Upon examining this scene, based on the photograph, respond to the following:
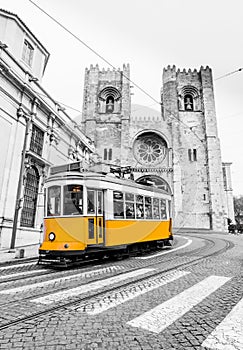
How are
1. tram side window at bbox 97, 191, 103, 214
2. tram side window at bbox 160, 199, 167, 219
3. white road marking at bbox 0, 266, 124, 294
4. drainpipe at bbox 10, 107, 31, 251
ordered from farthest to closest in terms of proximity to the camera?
drainpipe at bbox 10, 107, 31, 251
tram side window at bbox 160, 199, 167, 219
tram side window at bbox 97, 191, 103, 214
white road marking at bbox 0, 266, 124, 294

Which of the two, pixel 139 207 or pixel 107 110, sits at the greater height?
pixel 107 110

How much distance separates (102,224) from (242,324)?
4996 mm

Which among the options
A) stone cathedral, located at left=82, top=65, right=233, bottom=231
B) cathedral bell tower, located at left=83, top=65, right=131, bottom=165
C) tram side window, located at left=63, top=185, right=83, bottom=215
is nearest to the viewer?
tram side window, located at left=63, top=185, right=83, bottom=215

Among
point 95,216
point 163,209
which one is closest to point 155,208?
point 163,209

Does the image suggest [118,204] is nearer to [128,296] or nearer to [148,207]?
[148,207]

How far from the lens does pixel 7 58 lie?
11930mm

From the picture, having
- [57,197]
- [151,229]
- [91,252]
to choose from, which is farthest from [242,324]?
[151,229]

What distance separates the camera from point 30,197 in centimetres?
1364

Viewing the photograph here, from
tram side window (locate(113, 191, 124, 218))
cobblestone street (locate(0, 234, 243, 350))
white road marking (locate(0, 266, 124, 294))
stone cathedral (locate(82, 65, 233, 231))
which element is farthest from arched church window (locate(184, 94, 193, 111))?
white road marking (locate(0, 266, 124, 294))

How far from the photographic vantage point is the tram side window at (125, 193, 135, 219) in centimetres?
834

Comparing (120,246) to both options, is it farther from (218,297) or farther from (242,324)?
(242,324)

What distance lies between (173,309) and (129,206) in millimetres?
5144

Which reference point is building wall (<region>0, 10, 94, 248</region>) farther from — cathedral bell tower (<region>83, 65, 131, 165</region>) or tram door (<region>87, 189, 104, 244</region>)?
cathedral bell tower (<region>83, 65, 131, 165</region>)

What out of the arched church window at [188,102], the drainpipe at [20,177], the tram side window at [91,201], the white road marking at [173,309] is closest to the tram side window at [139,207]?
the tram side window at [91,201]
